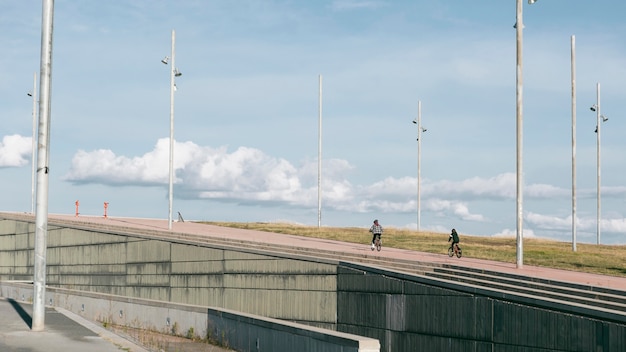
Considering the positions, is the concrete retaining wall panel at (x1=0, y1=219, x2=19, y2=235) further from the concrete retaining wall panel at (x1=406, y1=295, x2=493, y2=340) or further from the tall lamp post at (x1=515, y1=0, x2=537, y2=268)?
the concrete retaining wall panel at (x1=406, y1=295, x2=493, y2=340)

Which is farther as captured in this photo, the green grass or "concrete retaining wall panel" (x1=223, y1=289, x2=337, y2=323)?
the green grass

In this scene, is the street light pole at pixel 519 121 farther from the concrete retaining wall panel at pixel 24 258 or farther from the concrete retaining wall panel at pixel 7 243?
the concrete retaining wall panel at pixel 7 243

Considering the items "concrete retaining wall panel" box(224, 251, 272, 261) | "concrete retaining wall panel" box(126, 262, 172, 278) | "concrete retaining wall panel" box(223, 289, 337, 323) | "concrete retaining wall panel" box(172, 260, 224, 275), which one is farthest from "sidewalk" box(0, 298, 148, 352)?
"concrete retaining wall panel" box(126, 262, 172, 278)

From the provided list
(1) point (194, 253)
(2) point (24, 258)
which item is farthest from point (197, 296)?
(2) point (24, 258)

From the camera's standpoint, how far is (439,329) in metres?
22.9

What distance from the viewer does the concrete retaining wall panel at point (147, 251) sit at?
3575 cm

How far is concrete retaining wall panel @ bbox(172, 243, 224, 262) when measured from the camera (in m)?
32.6

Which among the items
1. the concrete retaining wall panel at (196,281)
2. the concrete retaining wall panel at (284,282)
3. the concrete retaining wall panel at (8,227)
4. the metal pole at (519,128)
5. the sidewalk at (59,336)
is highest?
the metal pole at (519,128)

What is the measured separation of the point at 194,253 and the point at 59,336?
48.4 ft

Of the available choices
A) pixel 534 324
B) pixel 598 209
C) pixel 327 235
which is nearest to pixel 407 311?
pixel 534 324

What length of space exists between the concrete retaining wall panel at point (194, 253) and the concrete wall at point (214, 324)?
480 cm

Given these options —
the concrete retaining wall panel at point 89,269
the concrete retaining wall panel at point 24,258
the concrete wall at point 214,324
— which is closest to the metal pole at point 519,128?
the concrete wall at point 214,324

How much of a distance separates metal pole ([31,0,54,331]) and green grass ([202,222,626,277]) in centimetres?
1856

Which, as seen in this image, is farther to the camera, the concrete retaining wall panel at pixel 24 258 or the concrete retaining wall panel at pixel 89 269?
the concrete retaining wall panel at pixel 24 258
